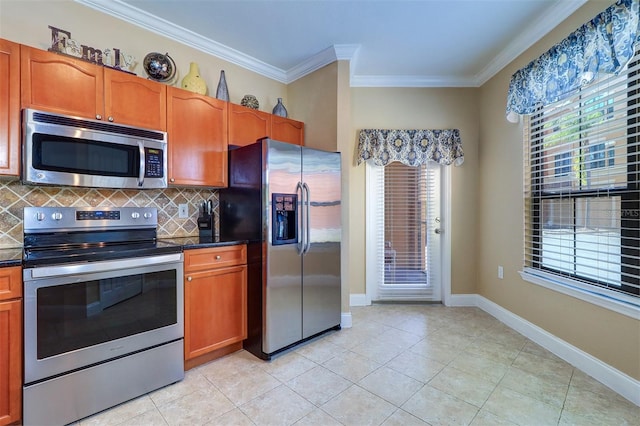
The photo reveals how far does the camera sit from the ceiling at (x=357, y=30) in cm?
224

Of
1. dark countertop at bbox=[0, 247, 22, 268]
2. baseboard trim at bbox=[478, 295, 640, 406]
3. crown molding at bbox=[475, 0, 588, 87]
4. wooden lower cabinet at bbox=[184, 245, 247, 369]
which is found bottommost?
baseboard trim at bbox=[478, 295, 640, 406]

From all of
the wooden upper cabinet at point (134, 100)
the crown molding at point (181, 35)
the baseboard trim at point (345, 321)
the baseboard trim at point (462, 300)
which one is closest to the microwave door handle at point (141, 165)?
the wooden upper cabinet at point (134, 100)

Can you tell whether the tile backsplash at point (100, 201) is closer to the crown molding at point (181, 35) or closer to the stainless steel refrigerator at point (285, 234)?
the stainless steel refrigerator at point (285, 234)

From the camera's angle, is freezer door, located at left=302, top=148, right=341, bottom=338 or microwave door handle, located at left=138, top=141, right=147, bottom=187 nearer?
microwave door handle, located at left=138, top=141, right=147, bottom=187

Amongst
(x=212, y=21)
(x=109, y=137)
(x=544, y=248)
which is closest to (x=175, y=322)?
(x=109, y=137)

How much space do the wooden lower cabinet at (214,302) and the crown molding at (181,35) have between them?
1894mm

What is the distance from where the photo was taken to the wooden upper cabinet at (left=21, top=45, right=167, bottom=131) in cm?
173

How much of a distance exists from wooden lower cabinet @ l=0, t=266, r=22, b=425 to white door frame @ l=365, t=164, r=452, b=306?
2.93 meters

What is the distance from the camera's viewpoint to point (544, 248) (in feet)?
8.43

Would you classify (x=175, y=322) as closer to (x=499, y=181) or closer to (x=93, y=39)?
(x=93, y=39)

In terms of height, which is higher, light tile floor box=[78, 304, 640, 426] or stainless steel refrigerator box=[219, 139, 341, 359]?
stainless steel refrigerator box=[219, 139, 341, 359]

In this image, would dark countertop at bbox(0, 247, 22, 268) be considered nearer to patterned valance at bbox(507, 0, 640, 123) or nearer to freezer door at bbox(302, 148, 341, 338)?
freezer door at bbox(302, 148, 341, 338)

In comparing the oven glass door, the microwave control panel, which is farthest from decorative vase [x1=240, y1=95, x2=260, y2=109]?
the oven glass door

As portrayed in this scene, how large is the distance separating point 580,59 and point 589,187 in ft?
2.90
